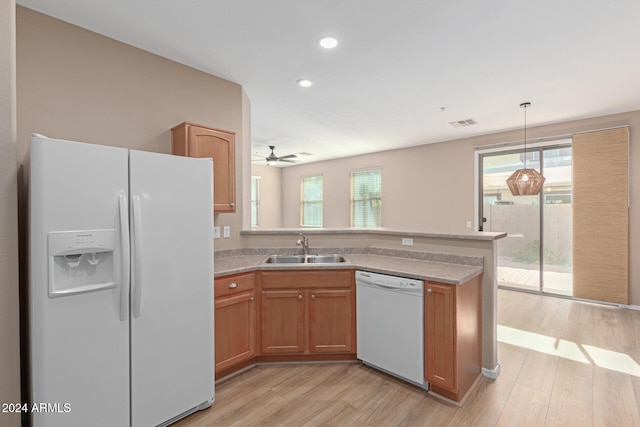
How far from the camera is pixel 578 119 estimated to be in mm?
4598

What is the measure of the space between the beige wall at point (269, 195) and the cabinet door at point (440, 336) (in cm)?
717

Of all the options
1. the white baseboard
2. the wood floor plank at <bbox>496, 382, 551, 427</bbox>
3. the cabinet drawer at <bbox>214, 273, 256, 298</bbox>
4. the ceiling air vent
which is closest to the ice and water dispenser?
the cabinet drawer at <bbox>214, 273, 256, 298</bbox>

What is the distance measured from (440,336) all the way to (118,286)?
2155 millimetres

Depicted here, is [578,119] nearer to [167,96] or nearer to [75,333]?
[167,96]

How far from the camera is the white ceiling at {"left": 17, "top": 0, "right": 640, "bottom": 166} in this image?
2.12m

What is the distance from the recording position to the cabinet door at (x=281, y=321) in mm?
2721

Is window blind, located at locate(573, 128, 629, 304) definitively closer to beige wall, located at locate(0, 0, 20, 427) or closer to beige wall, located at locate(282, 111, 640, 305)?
beige wall, located at locate(282, 111, 640, 305)

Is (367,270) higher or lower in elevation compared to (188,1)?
lower

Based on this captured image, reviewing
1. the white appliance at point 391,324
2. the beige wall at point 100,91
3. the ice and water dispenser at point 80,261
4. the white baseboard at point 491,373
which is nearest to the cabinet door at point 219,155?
the beige wall at point 100,91

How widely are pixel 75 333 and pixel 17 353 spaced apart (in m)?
0.22

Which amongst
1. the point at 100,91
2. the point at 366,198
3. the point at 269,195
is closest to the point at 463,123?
the point at 366,198

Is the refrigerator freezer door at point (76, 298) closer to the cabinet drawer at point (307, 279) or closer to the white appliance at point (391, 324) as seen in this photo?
the cabinet drawer at point (307, 279)

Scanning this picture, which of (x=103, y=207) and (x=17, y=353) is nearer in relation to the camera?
(x=17, y=353)

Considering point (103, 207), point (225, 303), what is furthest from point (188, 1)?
point (225, 303)
